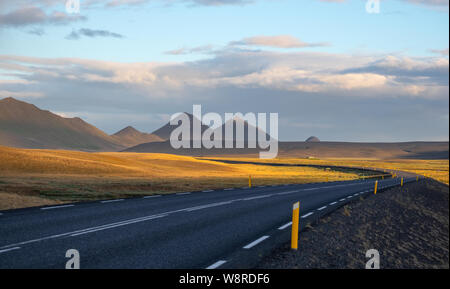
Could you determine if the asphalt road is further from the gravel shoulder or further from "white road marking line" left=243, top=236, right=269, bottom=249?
the gravel shoulder

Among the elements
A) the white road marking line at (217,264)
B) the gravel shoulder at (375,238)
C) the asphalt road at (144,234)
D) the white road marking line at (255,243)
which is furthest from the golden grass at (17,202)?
the white road marking line at (217,264)

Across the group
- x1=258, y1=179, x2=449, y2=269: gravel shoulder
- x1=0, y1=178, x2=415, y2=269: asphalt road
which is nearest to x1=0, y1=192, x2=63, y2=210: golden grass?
x1=0, y1=178, x2=415, y2=269: asphalt road

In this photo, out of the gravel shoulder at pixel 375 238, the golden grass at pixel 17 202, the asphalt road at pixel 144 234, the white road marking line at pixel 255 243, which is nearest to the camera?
the asphalt road at pixel 144 234

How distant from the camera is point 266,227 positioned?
43.0ft

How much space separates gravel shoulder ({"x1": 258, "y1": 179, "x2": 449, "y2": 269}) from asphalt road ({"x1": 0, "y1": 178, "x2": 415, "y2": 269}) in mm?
→ 688

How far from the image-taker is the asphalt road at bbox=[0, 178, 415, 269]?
839 centimetres

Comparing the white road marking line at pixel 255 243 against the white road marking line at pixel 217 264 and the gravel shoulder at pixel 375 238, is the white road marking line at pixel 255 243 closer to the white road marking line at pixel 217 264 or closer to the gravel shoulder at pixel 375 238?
the gravel shoulder at pixel 375 238

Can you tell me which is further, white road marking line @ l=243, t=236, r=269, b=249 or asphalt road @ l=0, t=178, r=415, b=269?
white road marking line @ l=243, t=236, r=269, b=249

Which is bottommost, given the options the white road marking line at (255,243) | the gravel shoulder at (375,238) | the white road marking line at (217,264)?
the gravel shoulder at (375,238)

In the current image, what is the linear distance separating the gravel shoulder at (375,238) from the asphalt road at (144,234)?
0.69m

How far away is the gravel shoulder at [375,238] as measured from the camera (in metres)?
9.78
